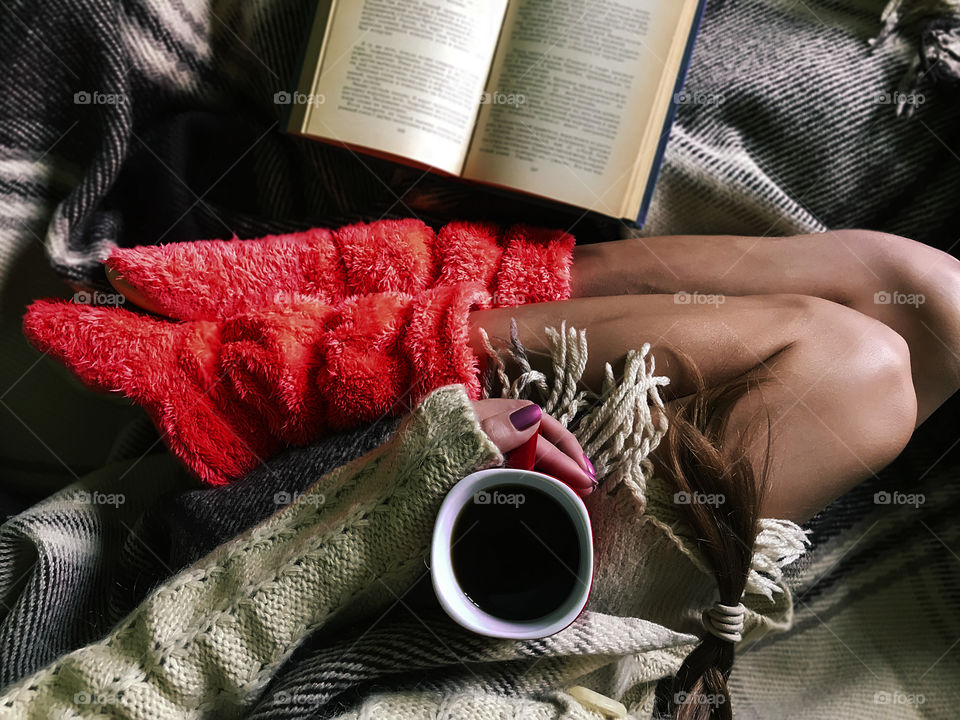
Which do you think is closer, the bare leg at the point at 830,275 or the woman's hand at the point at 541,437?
the woman's hand at the point at 541,437

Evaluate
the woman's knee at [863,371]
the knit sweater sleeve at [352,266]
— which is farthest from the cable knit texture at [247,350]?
the woman's knee at [863,371]

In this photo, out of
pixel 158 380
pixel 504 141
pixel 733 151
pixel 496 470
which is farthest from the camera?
pixel 733 151

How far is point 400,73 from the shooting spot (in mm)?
727

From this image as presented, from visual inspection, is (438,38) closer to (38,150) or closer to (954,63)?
(38,150)

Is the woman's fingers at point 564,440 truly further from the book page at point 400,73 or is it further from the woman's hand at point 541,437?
the book page at point 400,73

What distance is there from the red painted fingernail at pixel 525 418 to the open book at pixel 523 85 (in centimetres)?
27

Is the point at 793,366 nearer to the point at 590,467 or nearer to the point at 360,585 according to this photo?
the point at 590,467

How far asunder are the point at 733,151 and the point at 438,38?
0.37 m

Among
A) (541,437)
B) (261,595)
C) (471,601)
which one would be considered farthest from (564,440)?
(261,595)

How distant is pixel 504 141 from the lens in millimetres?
747

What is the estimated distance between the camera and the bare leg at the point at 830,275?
71 cm

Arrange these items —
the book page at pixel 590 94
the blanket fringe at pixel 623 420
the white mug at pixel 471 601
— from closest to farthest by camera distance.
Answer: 1. the white mug at pixel 471 601
2. the blanket fringe at pixel 623 420
3. the book page at pixel 590 94

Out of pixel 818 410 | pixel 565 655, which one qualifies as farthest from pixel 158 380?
pixel 818 410

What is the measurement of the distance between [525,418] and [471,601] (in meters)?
0.15
